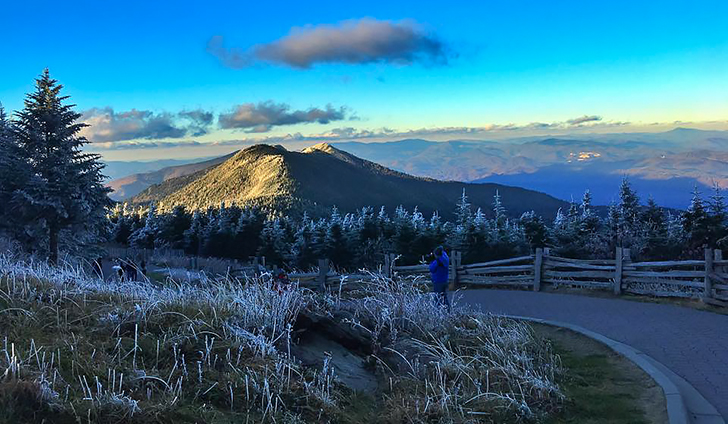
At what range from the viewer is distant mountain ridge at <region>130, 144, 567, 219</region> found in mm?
113750

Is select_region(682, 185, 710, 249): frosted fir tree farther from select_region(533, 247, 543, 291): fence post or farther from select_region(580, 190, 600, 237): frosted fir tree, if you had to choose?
select_region(533, 247, 543, 291): fence post

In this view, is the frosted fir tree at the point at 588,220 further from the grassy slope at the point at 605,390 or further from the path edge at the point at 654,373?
the grassy slope at the point at 605,390

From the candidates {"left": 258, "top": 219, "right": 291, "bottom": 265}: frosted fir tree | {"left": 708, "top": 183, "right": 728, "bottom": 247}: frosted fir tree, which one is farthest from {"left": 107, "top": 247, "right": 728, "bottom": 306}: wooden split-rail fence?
{"left": 258, "top": 219, "right": 291, "bottom": 265}: frosted fir tree

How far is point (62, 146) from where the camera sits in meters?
25.1

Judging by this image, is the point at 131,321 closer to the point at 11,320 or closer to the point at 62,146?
the point at 11,320

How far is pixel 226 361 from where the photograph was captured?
4.60 metres

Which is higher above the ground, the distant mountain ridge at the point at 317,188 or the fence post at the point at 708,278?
the fence post at the point at 708,278

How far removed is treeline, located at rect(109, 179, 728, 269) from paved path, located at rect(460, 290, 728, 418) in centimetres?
1141

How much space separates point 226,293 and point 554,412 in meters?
3.72

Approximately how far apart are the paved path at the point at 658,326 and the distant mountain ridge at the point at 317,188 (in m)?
80.2

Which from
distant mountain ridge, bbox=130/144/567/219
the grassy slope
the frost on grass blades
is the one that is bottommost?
distant mountain ridge, bbox=130/144/567/219

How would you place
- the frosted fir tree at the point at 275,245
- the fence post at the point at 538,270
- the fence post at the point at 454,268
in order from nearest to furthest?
the fence post at the point at 538,270 → the fence post at the point at 454,268 → the frosted fir tree at the point at 275,245

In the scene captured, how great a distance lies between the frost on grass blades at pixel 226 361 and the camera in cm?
372

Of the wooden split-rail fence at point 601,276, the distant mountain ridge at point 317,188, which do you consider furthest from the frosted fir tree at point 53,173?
the distant mountain ridge at point 317,188
